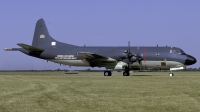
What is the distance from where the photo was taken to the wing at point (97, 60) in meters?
52.8

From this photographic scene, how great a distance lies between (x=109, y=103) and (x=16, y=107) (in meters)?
4.35

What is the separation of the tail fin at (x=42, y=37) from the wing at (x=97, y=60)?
8.10 m

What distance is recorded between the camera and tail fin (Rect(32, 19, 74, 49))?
200 feet

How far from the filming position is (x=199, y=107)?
642 inches

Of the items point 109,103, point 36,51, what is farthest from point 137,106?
point 36,51

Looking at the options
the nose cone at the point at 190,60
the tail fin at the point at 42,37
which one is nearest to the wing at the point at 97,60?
the tail fin at the point at 42,37

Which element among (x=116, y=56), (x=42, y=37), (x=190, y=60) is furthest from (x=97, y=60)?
(x=190, y=60)

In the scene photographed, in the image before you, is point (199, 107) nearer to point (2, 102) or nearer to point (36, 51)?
point (2, 102)

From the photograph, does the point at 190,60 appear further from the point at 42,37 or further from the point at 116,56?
the point at 42,37

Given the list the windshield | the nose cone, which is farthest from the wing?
the nose cone

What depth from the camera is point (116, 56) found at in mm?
53562

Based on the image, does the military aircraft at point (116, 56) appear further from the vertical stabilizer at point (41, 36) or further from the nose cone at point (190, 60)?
the vertical stabilizer at point (41, 36)

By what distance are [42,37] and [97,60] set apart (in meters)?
12.4

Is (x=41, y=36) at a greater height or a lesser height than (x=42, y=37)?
greater
